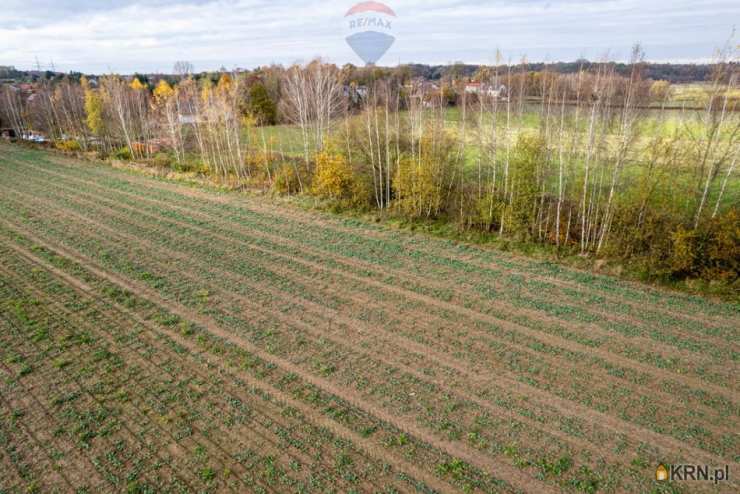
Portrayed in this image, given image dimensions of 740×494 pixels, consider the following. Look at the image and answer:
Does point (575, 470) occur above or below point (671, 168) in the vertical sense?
below

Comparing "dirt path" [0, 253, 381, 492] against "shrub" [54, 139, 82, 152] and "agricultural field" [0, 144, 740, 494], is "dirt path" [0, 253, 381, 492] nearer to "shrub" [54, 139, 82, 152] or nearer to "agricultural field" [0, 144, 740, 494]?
"agricultural field" [0, 144, 740, 494]

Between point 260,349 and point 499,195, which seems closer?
point 260,349

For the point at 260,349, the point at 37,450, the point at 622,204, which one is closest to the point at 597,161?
the point at 622,204

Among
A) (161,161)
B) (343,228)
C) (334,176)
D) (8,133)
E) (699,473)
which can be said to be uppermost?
(8,133)

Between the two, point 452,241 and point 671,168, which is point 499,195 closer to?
point 452,241

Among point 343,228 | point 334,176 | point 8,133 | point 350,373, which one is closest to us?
point 350,373

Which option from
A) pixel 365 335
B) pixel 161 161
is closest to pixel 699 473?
pixel 365 335

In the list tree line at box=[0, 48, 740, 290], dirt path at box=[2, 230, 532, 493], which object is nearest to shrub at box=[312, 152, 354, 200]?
tree line at box=[0, 48, 740, 290]

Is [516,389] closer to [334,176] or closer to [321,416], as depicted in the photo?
[321,416]
